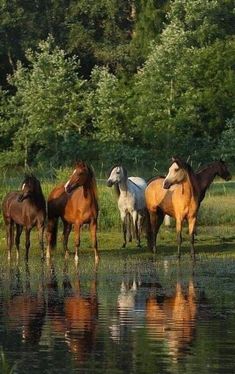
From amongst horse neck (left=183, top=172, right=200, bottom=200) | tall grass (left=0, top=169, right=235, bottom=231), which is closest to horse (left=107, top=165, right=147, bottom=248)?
tall grass (left=0, top=169, right=235, bottom=231)

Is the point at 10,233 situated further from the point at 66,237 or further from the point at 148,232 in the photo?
the point at 148,232

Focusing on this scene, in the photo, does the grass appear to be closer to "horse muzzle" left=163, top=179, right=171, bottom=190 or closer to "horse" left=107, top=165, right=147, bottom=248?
"horse" left=107, top=165, right=147, bottom=248

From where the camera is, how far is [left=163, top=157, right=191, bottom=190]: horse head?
21656mm

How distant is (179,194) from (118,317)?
8.36 meters

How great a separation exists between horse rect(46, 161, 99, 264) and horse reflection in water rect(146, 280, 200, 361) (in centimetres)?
412

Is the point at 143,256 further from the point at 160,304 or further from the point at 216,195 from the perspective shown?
the point at 216,195

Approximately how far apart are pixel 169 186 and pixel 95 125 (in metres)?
29.6

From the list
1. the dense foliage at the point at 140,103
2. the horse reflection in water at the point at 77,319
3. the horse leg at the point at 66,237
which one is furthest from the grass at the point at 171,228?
the dense foliage at the point at 140,103

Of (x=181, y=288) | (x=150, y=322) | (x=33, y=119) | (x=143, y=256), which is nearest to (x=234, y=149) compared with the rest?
(x=33, y=119)

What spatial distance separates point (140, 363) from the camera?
10930 mm

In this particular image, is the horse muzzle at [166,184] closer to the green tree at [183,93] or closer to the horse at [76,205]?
the horse at [76,205]

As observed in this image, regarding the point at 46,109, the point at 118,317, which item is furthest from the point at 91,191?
the point at 46,109

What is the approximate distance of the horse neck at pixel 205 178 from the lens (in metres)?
22.4

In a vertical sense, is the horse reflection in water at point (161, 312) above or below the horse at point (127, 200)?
below
